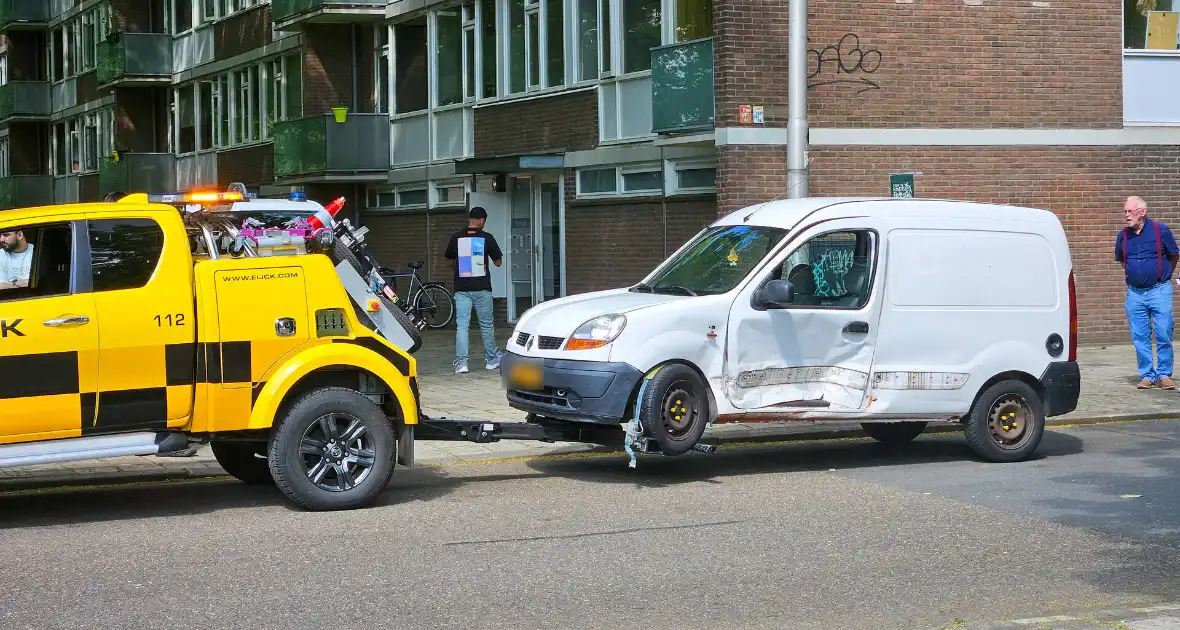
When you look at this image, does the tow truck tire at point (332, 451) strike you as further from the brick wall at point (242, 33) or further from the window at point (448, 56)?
the brick wall at point (242, 33)

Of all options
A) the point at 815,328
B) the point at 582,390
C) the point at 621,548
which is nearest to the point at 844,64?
the point at 815,328

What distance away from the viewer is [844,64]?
19734mm

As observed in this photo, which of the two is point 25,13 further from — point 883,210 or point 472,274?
point 883,210

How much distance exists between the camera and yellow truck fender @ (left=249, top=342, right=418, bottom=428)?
27.3 ft

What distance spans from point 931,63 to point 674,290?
1135cm

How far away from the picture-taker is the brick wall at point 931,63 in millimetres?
19344

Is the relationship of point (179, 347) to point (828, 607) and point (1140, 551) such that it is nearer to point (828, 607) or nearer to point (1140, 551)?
point (828, 607)

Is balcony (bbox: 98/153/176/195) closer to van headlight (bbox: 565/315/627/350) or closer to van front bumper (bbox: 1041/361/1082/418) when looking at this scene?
van headlight (bbox: 565/315/627/350)

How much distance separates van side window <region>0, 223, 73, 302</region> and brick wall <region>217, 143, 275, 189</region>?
84.0ft

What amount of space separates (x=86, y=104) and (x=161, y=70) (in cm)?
919

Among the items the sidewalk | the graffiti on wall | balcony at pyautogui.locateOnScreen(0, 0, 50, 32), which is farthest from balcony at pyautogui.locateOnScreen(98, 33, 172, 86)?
the graffiti on wall

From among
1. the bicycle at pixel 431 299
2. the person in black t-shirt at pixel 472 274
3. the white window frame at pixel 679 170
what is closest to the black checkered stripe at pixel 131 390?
the person in black t-shirt at pixel 472 274

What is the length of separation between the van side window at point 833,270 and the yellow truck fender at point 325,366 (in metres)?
2.77

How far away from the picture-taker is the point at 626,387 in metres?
9.23
